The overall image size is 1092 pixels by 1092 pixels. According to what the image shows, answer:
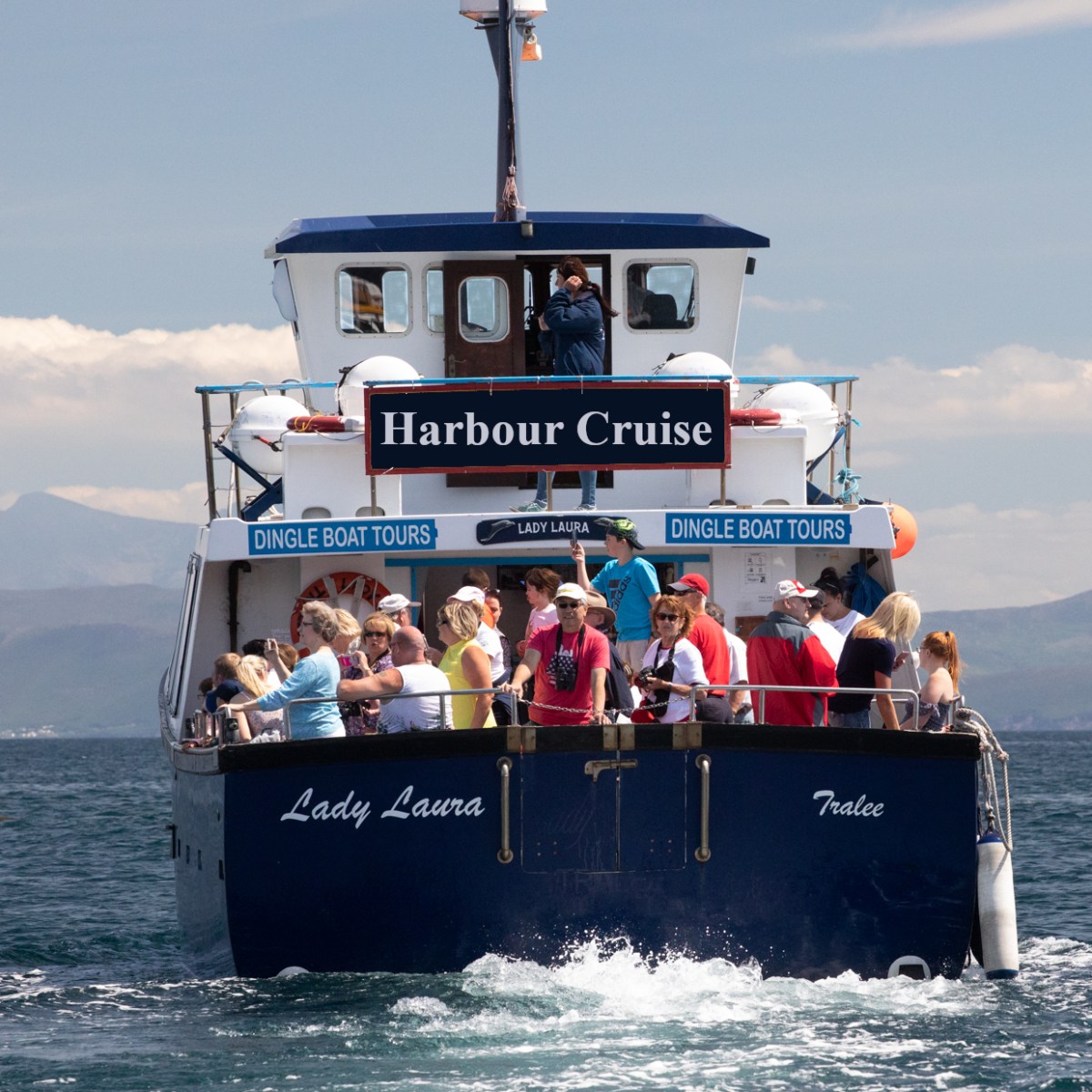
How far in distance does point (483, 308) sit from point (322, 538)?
159 inches

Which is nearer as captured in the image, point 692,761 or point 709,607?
point 692,761

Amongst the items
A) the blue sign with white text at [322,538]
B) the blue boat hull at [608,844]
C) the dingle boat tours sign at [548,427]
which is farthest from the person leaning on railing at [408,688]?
the dingle boat tours sign at [548,427]

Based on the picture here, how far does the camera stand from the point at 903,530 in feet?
50.8

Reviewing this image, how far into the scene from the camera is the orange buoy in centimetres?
1538

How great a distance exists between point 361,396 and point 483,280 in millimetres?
2298

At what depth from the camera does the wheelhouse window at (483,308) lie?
1639 centimetres

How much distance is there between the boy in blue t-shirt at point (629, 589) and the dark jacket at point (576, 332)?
2.84 m

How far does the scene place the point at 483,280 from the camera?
53.8ft

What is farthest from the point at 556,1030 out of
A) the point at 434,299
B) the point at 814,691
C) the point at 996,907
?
the point at 434,299

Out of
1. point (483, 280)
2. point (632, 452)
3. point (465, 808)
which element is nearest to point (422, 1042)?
point (465, 808)

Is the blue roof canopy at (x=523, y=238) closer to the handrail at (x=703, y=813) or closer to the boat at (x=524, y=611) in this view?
the boat at (x=524, y=611)

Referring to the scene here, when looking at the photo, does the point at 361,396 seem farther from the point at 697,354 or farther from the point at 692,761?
the point at 692,761

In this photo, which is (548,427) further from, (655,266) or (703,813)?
(703,813)

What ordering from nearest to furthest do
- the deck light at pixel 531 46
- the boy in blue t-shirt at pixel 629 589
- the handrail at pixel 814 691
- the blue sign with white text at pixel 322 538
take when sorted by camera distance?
the handrail at pixel 814 691
the boy in blue t-shirt at pixel 629 589
the blue sign with white text at pixel 322 538
the deck light at pixel 531 46
